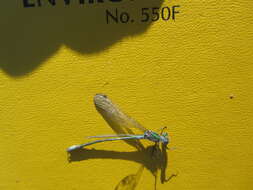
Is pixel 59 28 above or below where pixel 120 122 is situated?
above

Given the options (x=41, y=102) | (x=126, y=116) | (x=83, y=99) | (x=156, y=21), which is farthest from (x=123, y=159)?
(x=156, y=21)

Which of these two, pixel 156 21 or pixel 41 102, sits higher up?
pixel 156 21

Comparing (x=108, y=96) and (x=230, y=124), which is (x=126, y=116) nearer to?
(x=108, y=96)

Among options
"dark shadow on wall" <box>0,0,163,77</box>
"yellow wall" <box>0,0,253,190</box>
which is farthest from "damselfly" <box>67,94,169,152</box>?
"dark shadow on wall" <box>0,0,163,77</box>

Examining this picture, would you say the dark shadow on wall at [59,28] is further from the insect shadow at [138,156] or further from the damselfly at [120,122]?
the insect shadow at [138,156]

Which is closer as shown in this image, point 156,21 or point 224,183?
point 156,21

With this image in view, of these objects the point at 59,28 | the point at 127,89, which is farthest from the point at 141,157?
the point at 59,28

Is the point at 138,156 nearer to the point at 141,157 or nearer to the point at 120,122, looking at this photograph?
the point at 141,157
